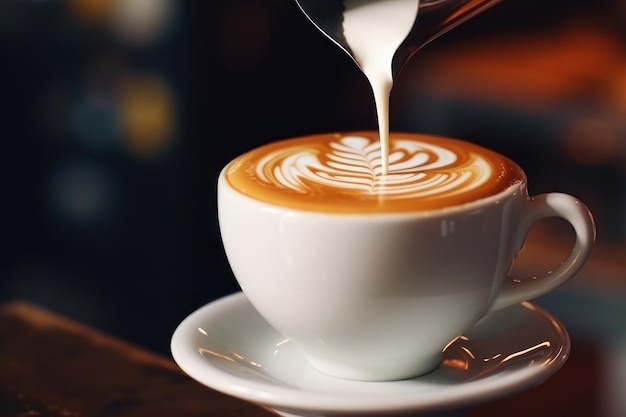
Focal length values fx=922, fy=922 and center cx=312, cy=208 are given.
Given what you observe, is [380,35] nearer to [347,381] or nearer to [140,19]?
[347,381]

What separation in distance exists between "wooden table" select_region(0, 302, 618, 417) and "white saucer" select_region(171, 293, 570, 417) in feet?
0.12

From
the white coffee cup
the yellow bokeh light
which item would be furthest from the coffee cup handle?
the yellow bokeh light

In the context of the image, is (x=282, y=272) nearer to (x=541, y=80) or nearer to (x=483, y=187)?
(x=483, y=187)

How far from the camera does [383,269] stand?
469 millimetres

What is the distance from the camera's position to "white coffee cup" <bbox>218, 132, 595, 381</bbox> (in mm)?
466

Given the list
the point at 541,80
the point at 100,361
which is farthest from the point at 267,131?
the point at 100,361

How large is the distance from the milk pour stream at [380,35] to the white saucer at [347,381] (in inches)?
4.9

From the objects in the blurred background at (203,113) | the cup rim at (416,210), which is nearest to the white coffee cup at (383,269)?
the cup rim at (416,210)

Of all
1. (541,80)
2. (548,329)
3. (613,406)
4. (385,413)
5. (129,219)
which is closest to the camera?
(385,413)

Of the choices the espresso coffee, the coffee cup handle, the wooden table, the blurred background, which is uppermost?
the espresso coffee

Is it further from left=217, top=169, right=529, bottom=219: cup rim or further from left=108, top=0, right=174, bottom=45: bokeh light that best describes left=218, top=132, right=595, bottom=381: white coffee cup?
left=108, top=0, right=174, bottom=45: bokeh light

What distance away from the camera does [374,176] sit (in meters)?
0.54

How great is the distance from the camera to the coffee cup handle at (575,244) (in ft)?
1.70

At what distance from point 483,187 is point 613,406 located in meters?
1.07
